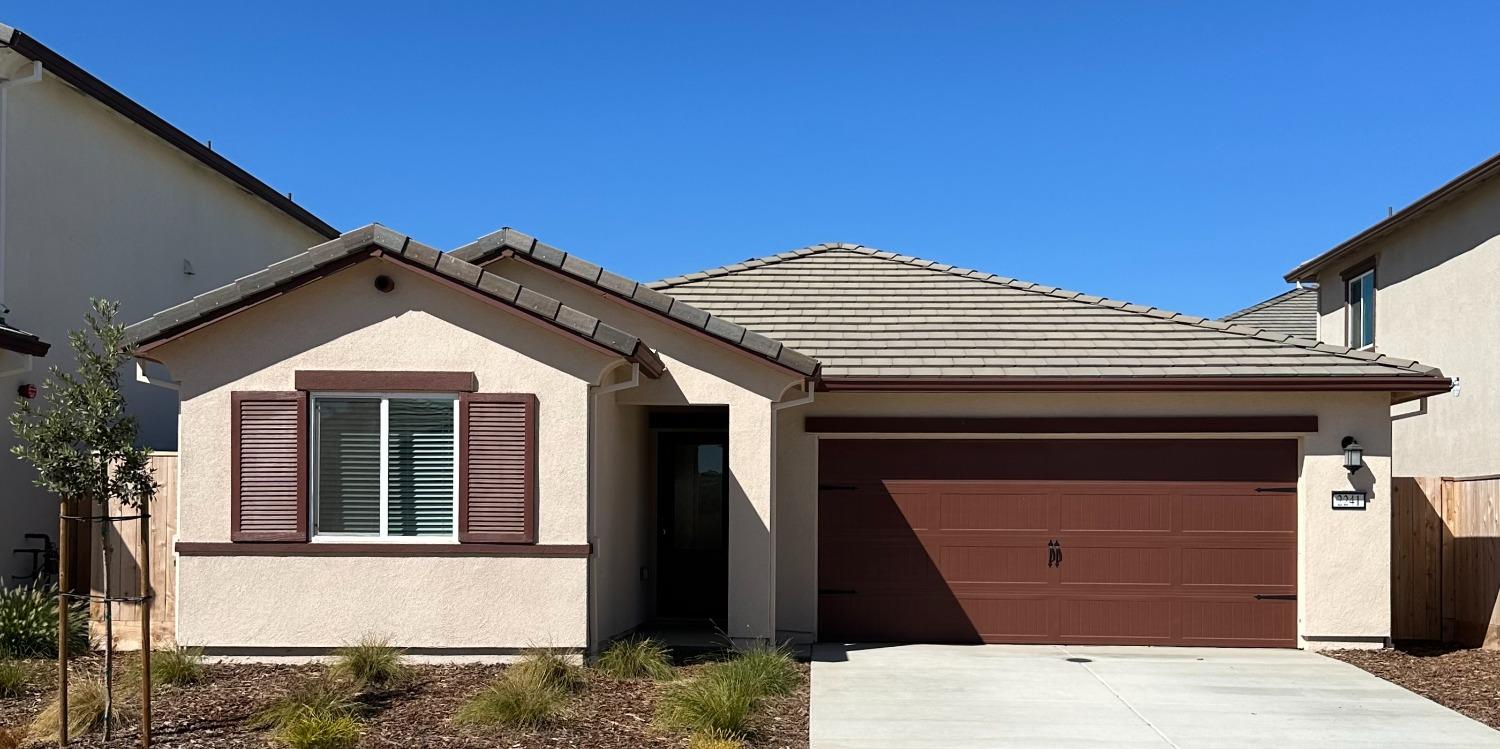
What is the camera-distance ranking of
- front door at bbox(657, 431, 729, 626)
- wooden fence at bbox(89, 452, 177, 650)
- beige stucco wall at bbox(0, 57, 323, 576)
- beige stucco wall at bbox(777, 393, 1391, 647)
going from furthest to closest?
front door at bbox(657, 431, 729, 626) → beige stucco wall at bbox(0, 57, 323, 576) → beige stucco wall at bbox(777, 393, 1391, 647) → wooden fence at bbox(89, 452, 177, 650)

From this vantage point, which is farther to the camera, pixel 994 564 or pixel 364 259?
pixel 994 564

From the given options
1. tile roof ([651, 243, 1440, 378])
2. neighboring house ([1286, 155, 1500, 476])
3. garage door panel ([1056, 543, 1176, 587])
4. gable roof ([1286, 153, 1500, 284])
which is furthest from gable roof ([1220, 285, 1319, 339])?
garage door panel ([1056, 543, 1176, 587])

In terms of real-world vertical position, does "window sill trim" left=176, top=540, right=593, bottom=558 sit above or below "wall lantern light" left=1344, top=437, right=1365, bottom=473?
below

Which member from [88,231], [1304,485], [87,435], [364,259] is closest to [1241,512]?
[1304,485]

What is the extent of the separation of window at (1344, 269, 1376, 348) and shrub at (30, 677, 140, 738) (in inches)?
724

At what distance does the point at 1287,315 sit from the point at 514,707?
23.1 m

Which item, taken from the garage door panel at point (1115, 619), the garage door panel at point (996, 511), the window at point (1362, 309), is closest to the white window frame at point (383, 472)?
the garage door panel at point (996, 511)

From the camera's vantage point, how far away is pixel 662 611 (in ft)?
46.7

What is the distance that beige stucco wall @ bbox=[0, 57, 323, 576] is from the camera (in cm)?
1242

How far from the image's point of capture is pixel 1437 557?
12992 millimetres

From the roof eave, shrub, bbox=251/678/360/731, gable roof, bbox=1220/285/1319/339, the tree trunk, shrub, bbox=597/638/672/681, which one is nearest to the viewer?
the tree trunk

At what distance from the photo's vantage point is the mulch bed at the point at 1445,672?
9.87 metres

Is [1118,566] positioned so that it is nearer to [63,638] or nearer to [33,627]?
[63,638]

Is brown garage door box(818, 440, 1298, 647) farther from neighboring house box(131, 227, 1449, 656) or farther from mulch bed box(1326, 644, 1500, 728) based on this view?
mulch bed box(1326, 644, 1500, 728)
